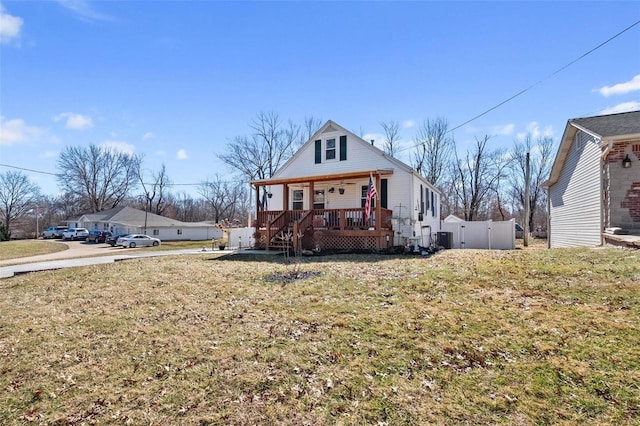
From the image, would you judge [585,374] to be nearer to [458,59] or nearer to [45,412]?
[45,412]

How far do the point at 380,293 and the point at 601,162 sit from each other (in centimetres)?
995

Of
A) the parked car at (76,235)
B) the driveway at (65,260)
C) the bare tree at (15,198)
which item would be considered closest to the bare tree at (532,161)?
the driveway at (65,260)

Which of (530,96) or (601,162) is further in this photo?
(530,96)

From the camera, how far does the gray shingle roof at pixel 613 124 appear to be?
10656 millimetres

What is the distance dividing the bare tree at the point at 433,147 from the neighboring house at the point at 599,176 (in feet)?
71.7

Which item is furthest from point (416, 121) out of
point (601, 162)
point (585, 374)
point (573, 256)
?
point (585, 374)

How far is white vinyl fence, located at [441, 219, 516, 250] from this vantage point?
21297 millimetres

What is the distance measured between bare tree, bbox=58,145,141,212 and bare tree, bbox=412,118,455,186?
4614 centimetres

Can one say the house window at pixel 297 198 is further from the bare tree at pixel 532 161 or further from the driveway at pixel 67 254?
the bare tree at pixel 532 161

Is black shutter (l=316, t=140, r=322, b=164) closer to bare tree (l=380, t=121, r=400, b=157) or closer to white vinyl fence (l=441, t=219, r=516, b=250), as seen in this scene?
white vinyl fence (l=441, t=219, r=516, b=250)

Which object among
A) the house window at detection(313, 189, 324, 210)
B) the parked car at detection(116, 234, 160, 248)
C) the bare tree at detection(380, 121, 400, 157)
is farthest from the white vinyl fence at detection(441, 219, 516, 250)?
the parked car at detection(116, 234, 160, 248)

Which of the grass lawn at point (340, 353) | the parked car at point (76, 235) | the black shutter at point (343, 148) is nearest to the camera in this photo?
the grass lawn at point (340, 353)

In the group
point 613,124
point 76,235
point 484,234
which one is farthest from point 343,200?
point 76,235

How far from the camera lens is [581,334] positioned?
13.9ft
